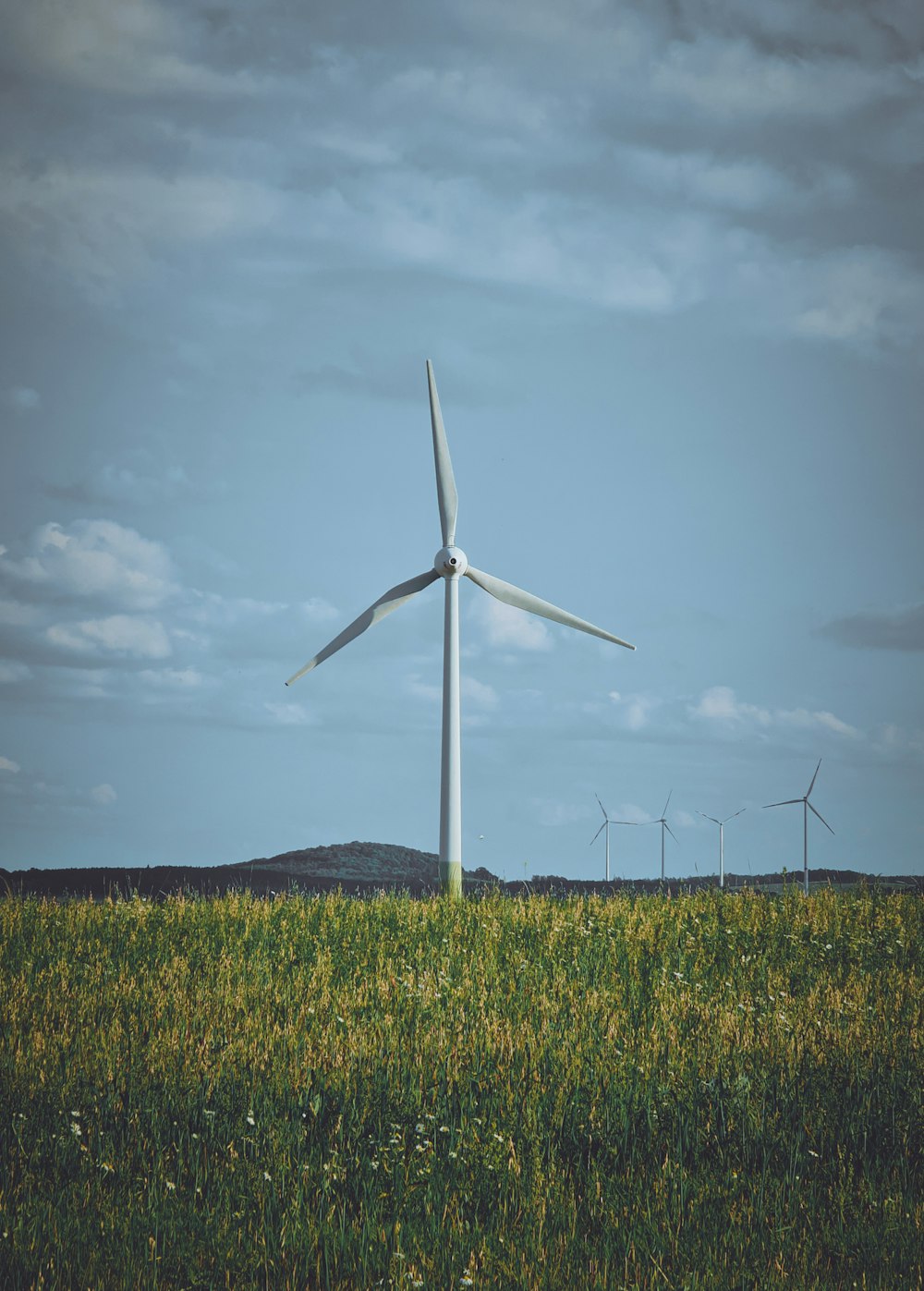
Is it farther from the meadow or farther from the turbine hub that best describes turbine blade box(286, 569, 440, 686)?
the meadow

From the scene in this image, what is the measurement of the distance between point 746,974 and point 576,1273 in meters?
10.1

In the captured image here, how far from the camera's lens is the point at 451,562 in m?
32.0

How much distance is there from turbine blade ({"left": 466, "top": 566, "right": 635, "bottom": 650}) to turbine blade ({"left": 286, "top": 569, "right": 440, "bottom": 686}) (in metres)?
1.72

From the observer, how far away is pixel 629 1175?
8.97 metres

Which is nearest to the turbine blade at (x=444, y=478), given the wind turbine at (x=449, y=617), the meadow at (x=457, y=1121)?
the wind turbine at (x=449, y=617)

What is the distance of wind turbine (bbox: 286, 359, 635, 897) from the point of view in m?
→ 29.4

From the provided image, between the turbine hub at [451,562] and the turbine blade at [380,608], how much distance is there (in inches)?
29.2

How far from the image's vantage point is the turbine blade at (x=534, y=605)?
1324 inches

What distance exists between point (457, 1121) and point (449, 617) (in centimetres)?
2201

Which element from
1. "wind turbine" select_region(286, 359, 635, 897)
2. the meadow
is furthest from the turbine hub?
the meadow

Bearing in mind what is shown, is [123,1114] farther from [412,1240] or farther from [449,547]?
[449,547]

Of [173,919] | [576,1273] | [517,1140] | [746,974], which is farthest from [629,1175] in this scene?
[173,919]

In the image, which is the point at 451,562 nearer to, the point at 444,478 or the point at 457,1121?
the point at 444,478

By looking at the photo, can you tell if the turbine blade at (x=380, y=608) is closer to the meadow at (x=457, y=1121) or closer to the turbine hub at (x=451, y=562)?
the turbine hub at (x=451, y=562)
